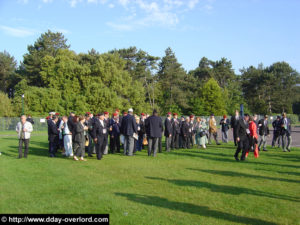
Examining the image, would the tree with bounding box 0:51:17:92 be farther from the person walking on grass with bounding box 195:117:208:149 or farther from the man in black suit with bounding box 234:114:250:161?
the man in black suit with bounding box 234:114:250:161

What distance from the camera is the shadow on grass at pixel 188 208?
5383mm

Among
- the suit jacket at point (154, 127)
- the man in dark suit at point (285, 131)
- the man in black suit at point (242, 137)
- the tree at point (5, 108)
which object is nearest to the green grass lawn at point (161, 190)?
the man in black suit at point (242, 137)

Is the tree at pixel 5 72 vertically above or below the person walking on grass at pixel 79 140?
above

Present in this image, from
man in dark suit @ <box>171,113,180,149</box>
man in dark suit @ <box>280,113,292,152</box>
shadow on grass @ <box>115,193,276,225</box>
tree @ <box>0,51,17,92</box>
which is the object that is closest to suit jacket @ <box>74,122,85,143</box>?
shadow on grass @ <box>115,193,276,225</box>

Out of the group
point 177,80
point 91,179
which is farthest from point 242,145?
point 177,80

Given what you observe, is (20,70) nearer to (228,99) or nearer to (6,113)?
(6,113)

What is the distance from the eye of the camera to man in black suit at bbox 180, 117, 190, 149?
16422 mm

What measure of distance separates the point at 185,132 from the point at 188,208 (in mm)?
10532

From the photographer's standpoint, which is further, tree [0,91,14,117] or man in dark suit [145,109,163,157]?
tree [0,91,14,117]

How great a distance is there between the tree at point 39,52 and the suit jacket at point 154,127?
170ft

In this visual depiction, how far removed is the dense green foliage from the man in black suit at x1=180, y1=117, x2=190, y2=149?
114 feet

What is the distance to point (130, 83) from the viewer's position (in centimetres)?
6031

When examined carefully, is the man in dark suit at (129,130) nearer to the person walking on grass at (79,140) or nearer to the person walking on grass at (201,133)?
the person walking on grass at (79,140)

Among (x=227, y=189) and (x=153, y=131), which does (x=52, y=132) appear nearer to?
(x=153, y=131)
